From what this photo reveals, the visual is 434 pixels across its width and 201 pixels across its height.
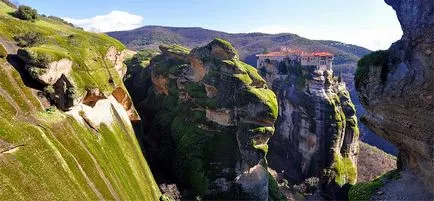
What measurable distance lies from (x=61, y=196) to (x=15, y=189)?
3.87 meters

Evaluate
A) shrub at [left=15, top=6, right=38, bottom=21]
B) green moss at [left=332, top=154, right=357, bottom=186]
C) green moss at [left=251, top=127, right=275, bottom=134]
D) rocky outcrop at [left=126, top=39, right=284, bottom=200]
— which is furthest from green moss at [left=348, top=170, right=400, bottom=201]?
green moss at [left=332, top=154, right=357, bottom=186]

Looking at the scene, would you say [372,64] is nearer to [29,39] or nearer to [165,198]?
[165,198]

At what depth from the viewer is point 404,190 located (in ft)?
70.6

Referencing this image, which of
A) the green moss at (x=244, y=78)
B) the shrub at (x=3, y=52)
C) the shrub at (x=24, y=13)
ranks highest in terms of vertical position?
the shrub at (x=24, y=13)

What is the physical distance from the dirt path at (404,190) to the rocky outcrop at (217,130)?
28657mm

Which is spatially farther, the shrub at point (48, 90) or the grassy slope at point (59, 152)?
the shrub at point (48, 90)

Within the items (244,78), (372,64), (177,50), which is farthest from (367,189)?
(177,50)

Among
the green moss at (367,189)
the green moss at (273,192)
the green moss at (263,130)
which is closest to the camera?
the green moss at (367,189)

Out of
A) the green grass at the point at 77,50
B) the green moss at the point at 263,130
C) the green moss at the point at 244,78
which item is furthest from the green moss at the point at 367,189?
the green moss at the point at 244,78

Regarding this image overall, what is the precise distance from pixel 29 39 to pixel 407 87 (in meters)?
35.4

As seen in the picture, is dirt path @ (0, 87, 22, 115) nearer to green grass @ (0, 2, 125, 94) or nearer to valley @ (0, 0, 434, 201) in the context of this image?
valley @ (0, 0, 434, 201)

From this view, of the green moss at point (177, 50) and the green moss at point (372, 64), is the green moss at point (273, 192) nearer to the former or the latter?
the green moss at point (177, 50)

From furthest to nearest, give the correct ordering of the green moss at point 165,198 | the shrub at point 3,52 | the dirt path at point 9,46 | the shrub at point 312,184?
the shrub at point 312,184
the green moss at point 165,198
the dirt path at point 9,46
the shrub at point 3,52

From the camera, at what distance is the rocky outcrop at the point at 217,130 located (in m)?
51.0
